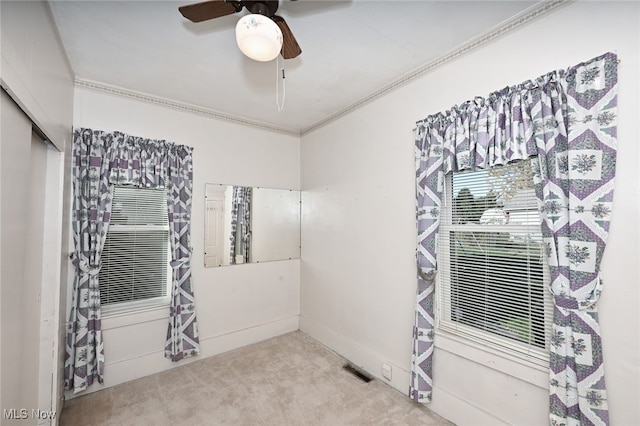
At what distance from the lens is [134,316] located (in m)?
2.60

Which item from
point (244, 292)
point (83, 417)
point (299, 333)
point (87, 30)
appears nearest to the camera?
point (87, 30)

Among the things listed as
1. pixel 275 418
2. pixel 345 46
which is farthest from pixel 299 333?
pixel 345 46

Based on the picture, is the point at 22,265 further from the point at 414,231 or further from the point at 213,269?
the point at 414,231

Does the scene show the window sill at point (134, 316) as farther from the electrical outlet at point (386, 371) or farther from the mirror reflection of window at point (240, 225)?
the electrical outlet at point (386, 371)

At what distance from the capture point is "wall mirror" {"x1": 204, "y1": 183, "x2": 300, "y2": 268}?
3.06 m

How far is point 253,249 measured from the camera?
337 centimetres

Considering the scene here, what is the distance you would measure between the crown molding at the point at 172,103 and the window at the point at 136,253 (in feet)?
2.82

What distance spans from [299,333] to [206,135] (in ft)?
8.56

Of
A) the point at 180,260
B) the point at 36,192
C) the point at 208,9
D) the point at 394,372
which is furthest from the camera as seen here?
the point at 180,260

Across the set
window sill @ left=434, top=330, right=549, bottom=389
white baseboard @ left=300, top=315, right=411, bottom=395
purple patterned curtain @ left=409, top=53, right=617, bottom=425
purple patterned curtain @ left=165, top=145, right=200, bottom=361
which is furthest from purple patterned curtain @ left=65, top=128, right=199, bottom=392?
purple patterned curtain @ left=409, top=53, right=617, bottom=425

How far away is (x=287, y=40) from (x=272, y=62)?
695 millimetres

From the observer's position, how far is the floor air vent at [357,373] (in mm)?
2539

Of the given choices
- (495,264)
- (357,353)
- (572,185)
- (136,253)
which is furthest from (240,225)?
(572,185)

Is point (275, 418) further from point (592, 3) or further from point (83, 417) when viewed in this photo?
point (592, 3)
